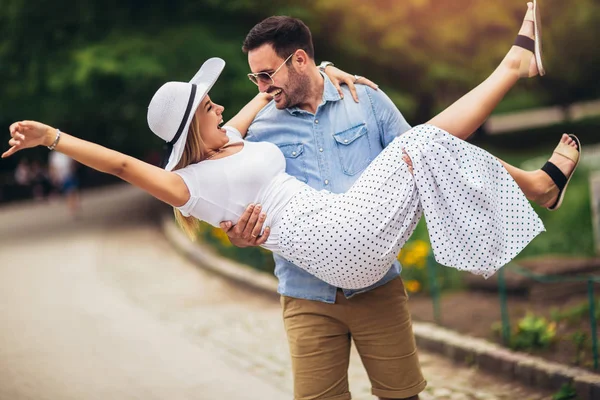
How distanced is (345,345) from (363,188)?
2.68 feet

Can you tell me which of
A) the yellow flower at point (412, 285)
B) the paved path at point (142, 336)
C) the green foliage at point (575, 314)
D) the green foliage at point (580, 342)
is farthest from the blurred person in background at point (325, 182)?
the yellow flower at point (412, 285)

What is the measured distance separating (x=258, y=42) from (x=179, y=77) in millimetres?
10847

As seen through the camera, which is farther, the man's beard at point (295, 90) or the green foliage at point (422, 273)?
the green foliage at point (422, 273)

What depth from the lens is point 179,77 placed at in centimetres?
1436

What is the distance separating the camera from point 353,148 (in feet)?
12.4

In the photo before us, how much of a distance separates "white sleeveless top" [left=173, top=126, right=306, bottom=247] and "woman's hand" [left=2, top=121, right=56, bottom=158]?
1.86ft

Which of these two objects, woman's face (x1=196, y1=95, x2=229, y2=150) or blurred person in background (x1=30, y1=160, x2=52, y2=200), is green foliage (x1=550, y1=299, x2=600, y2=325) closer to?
woman's face (x1=196, y1=95, x2=229, y2=150)

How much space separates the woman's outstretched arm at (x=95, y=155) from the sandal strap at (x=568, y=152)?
1789 millimetres

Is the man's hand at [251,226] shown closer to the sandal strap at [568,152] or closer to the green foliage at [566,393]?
the sandal strap at [568,152]

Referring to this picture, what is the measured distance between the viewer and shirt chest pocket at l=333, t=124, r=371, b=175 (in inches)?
149

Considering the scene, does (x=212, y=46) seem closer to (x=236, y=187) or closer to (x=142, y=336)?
(x=142, y=336)

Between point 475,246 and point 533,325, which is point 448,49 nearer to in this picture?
point 533,325

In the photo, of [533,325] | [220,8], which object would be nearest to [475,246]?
[533,325]

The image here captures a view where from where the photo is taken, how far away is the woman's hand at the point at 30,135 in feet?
10.4
